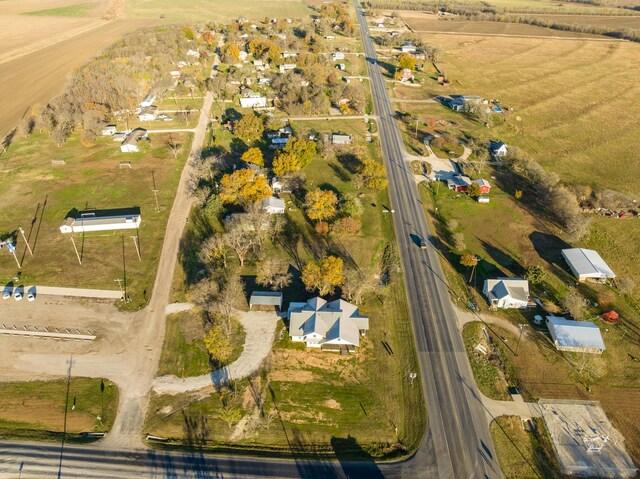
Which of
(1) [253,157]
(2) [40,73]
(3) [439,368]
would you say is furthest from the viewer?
(2) [40,73]

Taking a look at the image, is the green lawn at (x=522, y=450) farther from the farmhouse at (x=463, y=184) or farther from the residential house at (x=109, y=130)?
the residential house at (x=109, y=130)

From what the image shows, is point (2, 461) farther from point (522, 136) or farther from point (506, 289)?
point (522, 136)

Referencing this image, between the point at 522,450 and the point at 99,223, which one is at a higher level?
the point at 99,223

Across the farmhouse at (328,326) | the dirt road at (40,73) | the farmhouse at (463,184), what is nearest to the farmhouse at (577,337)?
the farmhouse at (328,326)

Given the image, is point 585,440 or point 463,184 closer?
point 585,440

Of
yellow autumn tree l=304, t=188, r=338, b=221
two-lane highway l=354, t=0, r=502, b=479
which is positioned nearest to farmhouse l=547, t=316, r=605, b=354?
two-lane highway l=354, t=0, r=502, b=479

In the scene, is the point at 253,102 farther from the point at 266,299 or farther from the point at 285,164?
the point at 266,299

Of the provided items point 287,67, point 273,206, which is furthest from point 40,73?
point 273,206

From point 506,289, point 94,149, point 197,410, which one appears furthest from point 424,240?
point 94,149
